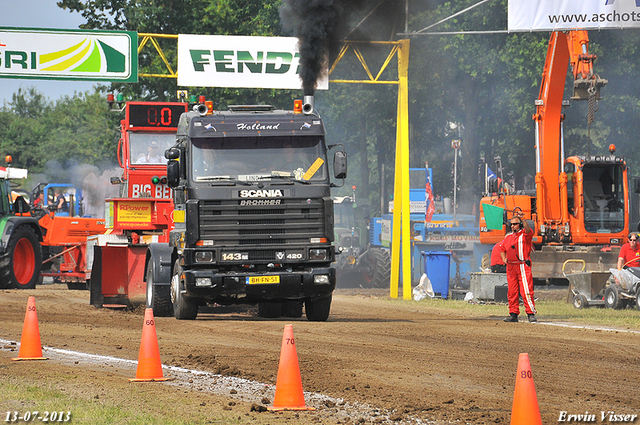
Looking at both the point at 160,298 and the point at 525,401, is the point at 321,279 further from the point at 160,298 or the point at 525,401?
the point at 525,401

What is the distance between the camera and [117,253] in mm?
18828

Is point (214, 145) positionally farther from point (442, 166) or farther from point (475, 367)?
point (442, 166)

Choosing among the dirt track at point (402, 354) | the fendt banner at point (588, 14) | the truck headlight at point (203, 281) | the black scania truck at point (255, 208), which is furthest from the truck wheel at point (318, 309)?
the fendt banner at point (588, 14)

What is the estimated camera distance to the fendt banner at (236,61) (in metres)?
25.2

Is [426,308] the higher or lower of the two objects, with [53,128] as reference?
lower

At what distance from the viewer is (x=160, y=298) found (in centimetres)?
1659

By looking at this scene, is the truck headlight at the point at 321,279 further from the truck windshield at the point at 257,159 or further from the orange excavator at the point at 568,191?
the orange excavator at the point at 568,191

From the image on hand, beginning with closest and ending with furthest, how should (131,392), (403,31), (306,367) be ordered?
(131,392), (306,367), (403,31)

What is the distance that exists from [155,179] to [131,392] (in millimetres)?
10231

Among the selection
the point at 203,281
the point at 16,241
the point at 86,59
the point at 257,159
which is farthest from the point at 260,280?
the point at 86,59

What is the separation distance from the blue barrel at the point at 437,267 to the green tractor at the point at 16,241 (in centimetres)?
1031

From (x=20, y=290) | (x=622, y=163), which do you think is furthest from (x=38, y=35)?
(x=622, y=163)

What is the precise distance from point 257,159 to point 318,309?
291 centimetres

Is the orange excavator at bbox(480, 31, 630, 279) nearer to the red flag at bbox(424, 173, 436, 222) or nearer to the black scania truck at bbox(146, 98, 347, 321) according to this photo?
the red flag at bbox(424, 173, 436, 222)
